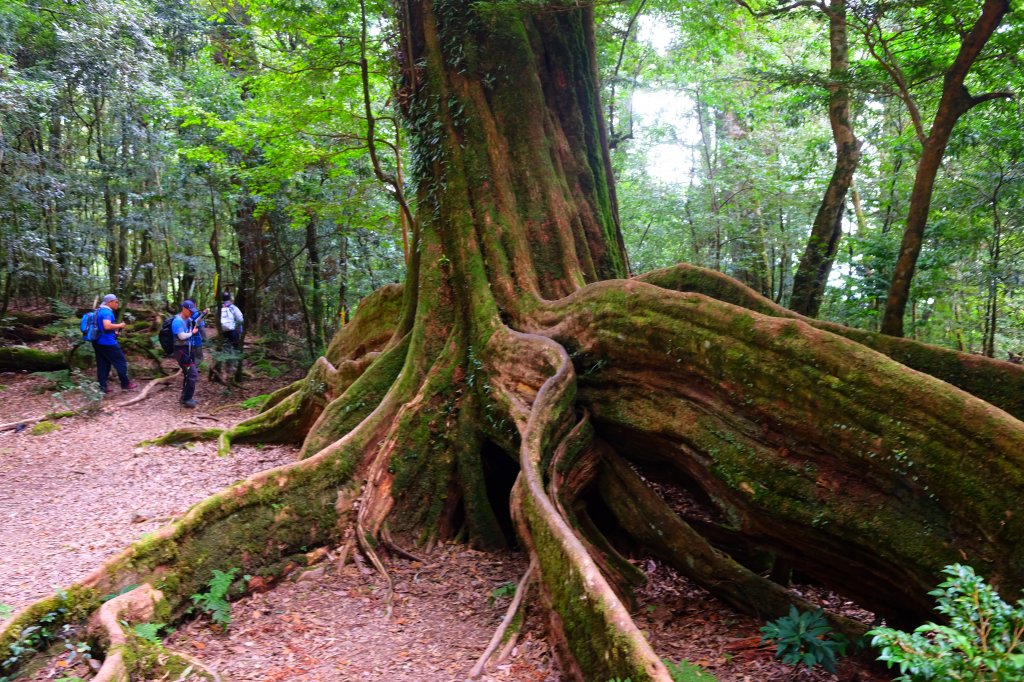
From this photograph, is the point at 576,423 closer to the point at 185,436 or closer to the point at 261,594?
the point at 261,594

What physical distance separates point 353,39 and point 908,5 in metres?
7.35

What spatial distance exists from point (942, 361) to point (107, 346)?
1303 cm

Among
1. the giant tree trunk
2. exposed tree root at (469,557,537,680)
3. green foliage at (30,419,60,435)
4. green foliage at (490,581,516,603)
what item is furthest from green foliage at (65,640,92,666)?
green foliage at (30,419,60,435)

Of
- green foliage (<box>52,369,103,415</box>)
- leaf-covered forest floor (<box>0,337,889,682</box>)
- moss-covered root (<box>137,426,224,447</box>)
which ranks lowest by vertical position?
leaf-covered forest floor (<box>0,337,889,682</box>)

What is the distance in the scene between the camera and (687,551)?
4707 millimetres

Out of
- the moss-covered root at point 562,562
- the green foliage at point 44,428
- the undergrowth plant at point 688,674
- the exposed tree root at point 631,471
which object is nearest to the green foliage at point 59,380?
the green foliage at point 44,428

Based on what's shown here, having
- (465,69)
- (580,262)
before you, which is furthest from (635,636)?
(465,69)

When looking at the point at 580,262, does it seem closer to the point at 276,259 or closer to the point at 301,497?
the point at 301,497

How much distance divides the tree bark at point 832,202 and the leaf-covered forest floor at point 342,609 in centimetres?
620

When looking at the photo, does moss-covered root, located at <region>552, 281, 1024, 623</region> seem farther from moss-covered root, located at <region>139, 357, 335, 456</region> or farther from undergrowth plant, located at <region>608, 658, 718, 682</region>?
moss-covered root, located at <region>139, 357, 335, 456</region>

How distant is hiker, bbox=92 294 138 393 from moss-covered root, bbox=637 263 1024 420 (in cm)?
1095

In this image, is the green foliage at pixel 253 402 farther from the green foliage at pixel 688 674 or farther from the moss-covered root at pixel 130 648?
the green foliage at pixel 688 674

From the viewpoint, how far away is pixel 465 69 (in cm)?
713

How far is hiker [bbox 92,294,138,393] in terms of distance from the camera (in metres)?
11.3
